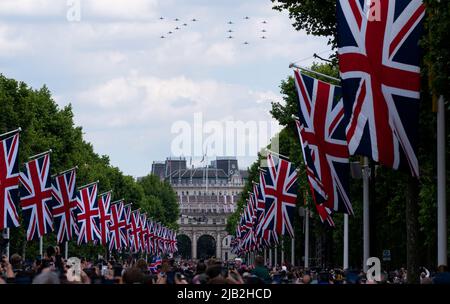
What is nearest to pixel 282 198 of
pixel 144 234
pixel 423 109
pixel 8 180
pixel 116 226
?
pixel 8 180

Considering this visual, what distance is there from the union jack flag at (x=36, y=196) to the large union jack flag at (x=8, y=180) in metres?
5.94

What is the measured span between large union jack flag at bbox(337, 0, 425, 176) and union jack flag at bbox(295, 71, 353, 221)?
9.74m

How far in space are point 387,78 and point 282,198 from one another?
101 ft

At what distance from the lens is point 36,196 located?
54062 millimetres

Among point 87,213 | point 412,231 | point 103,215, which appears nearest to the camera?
point 412,231

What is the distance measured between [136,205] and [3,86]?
8705 cm

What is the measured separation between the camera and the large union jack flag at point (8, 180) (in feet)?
156

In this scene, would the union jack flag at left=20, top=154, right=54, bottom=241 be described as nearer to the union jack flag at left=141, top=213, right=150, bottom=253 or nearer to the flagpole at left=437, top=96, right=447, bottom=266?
the flagpole at left=437, top=96, right=447, bottom=266

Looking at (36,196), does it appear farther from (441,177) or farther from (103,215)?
(103,215)

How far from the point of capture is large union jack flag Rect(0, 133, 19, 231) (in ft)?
156

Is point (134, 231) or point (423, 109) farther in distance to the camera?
point (134, 231)

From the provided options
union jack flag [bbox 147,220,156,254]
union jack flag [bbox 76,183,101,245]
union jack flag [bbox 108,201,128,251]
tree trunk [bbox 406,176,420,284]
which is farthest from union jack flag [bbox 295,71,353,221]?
union jack flag [bbox 147,220,156,254]

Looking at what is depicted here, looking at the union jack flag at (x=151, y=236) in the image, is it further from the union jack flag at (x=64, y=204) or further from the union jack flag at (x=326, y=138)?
the union jack flag at (x=326, y=138)
